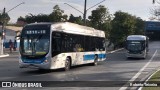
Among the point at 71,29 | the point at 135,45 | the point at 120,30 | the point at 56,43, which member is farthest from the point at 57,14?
the point at 56,43

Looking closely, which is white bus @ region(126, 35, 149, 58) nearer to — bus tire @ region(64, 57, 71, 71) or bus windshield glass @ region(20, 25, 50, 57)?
bus tire @ region(64, 57, 71, 71)

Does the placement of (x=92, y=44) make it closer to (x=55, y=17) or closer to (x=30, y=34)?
(x=30, y=34)

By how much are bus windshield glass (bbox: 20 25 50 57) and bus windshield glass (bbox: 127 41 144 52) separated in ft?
77.2

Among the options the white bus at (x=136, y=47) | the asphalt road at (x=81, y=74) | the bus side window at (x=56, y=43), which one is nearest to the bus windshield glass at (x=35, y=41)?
the bus side window at (x=56, y=43)

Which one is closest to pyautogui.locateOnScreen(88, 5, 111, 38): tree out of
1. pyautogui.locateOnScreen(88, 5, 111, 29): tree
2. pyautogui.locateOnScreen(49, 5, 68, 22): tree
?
pyautogui.locateOnScreen(88, 5, 111, 29): tree

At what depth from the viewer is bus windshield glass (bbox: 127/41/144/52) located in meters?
43.0

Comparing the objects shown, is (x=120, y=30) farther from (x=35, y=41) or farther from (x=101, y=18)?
(x=35, y=41)

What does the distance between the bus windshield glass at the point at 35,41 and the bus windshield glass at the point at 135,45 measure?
77.2 ft

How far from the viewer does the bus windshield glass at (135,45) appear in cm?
4303

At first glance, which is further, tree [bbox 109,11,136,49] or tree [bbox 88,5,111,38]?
tree [bbox 109,11,136,49]

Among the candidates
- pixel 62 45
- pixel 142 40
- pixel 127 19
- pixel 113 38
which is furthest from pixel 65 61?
pixel 127 19

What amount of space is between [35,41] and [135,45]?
78.5 feet

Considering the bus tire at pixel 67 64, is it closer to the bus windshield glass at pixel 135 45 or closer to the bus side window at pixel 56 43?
the bus side window at pixel 56 43

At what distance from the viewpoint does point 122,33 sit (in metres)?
77.5
